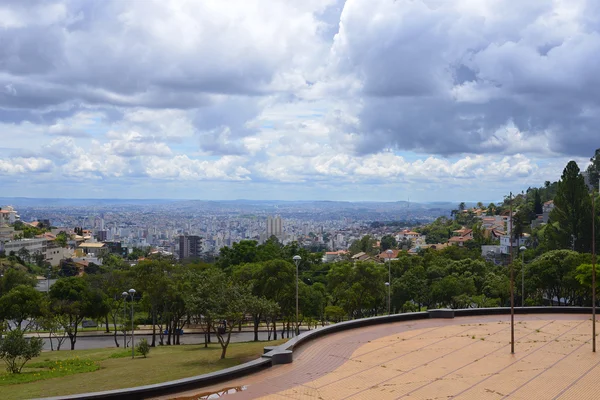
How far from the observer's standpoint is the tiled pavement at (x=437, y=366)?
500 inches

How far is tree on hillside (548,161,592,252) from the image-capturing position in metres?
48.1

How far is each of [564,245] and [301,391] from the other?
42.6m

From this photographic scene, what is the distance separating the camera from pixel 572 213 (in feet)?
160

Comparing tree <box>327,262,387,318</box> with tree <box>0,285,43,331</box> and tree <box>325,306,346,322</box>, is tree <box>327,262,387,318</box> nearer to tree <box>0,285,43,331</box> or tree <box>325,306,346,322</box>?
tree <box>325,306,346,322</box>

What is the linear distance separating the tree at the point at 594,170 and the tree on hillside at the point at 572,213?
162 ft

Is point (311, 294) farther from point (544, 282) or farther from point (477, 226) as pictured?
point (477, 226)

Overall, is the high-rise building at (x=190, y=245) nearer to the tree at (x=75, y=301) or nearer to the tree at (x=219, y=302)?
the tree at (x=75, y=301)

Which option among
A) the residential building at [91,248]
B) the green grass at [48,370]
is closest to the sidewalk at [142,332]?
the green grass at [48,370]

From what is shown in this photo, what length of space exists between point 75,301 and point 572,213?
39.6m

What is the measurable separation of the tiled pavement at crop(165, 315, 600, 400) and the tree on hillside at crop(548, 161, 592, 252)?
30028 mm

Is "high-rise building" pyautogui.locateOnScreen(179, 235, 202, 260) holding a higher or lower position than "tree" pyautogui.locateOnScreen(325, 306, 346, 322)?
lower

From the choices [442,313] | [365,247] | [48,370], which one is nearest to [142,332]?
[48,370]

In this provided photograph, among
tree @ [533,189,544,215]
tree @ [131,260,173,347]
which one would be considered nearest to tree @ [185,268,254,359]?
tree @ [131,260,173,347]

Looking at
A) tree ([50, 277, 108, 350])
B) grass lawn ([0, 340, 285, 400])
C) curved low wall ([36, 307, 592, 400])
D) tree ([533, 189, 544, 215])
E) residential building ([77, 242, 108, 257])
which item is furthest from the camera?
residential building ([77, 242, 108, 257])
